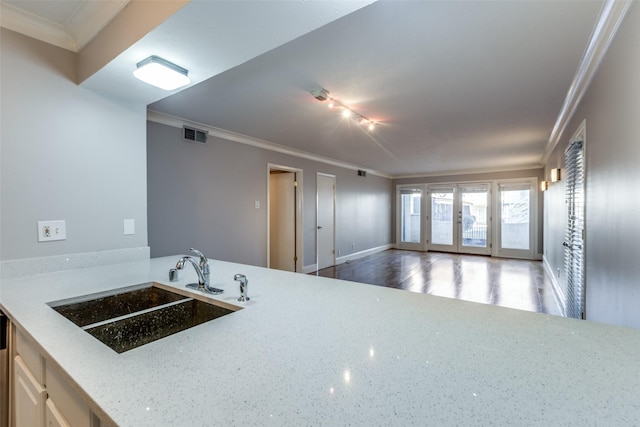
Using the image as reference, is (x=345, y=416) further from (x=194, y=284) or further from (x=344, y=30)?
(x=344, y=30)

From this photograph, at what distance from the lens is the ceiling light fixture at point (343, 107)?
264 cm

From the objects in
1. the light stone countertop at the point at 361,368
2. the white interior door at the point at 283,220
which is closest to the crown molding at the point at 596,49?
the light stone countertop at the point at 361,368

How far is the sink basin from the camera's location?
123 centimetres

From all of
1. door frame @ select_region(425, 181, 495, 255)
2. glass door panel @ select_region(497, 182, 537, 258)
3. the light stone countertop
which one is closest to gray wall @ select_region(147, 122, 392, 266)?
the light stone countertop

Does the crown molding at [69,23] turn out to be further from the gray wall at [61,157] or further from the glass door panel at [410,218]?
the glass door panel at [410,218]

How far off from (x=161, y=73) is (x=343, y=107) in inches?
73.3

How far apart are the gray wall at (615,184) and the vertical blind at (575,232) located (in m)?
0.22

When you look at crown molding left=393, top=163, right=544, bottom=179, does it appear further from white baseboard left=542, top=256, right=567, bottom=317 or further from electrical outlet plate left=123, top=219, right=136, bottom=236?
electrical outlet plate left=123, top=219, right=136, bottom=236

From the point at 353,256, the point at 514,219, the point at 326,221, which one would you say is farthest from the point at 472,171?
the point at 326,221

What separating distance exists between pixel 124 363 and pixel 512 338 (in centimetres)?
112

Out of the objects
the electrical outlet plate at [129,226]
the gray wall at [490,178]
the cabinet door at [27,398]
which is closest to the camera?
the cabinet door at [27,398]

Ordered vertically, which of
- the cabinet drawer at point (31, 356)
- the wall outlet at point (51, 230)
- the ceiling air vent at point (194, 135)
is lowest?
the cabinet drawer at point (31, 356)

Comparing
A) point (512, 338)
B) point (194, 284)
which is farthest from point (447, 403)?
point (194, 284)

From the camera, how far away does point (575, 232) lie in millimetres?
2820
